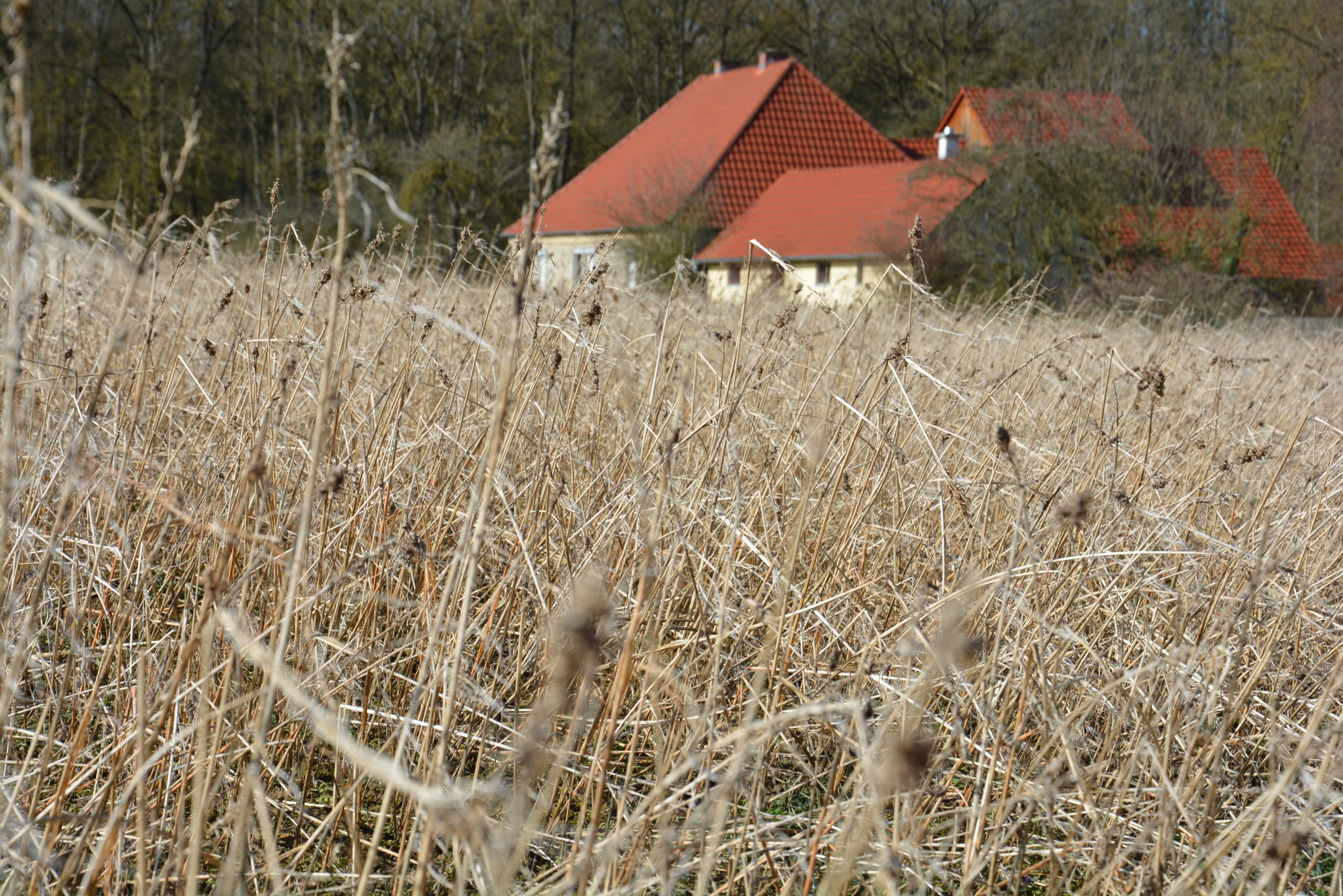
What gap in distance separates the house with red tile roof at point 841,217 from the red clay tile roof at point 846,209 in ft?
0.06

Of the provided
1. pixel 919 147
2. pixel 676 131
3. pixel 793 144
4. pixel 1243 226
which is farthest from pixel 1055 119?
pixel 676 131

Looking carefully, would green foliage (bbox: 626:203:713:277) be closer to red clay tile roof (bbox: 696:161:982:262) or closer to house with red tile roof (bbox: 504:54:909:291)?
red clay tile roof (bbox: 696:161:982:262)

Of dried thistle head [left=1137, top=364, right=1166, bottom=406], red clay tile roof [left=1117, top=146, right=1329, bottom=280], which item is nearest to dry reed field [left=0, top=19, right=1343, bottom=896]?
dried thistle head [left=1137, top=364, right=1166, bottom=406]

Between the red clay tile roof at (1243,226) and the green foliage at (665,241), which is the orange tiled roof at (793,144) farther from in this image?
the red clay tile roof at (1243,226)

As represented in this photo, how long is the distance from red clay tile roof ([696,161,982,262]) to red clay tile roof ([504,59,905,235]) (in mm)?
885

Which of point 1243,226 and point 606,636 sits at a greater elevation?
point 1243,226

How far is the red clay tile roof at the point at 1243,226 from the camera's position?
1659 cm

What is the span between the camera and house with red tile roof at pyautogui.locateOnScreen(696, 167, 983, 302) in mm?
19078

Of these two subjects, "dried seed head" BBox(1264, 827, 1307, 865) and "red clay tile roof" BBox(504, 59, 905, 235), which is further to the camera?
"red clay tile roof" BBox(504, 59, 905, 235)

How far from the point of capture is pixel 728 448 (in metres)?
2.40

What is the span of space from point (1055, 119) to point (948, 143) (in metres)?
5.39

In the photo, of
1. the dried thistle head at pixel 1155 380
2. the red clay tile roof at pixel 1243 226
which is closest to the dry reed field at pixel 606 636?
the dried thistle head at pixel 1155 380

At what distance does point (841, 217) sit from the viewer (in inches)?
885

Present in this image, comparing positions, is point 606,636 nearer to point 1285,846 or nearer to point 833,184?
point 1285,846
